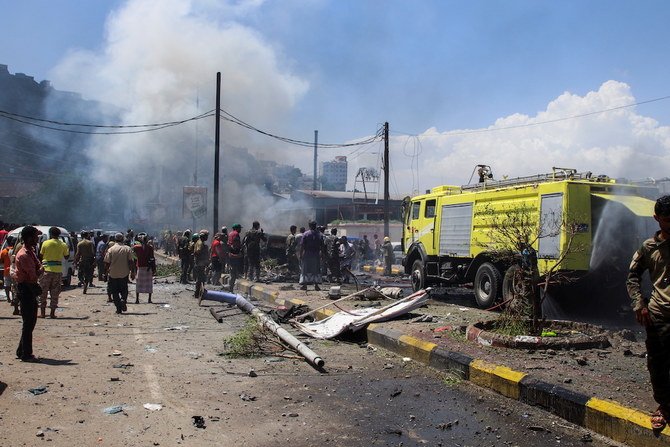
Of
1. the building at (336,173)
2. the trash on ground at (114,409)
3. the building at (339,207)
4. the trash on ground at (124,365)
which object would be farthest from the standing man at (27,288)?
the building at (336,173)

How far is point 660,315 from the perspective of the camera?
3.39 meters

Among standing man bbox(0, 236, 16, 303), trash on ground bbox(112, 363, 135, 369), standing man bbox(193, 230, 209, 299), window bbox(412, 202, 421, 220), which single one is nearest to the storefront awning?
window bbox(412, 202, 421, 220)

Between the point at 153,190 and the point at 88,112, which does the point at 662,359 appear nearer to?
the point at 153,190

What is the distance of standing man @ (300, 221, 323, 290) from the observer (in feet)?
41.0

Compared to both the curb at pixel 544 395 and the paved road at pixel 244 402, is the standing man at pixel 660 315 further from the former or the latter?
the paved road at pixel 244 402

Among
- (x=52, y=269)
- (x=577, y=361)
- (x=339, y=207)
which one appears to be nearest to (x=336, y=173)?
(x=339, y=207)

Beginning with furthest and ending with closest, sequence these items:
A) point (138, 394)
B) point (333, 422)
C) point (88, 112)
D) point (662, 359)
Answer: point (88, 112) → point (138, 394) → point (333, 422) → point (662, 359)

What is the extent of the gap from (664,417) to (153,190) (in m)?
41.8

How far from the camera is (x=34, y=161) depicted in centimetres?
4916

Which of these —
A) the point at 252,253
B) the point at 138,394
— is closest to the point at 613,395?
the point at 138,394

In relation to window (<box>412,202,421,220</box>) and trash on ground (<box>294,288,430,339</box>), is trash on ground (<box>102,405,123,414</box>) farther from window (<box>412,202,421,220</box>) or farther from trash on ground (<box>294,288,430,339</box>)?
window (<box>412,202,421,220</box>)

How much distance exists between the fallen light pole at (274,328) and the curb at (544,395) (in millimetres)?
1207

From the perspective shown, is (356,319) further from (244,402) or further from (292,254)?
(292,254)

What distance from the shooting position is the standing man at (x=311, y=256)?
12.5 meters
